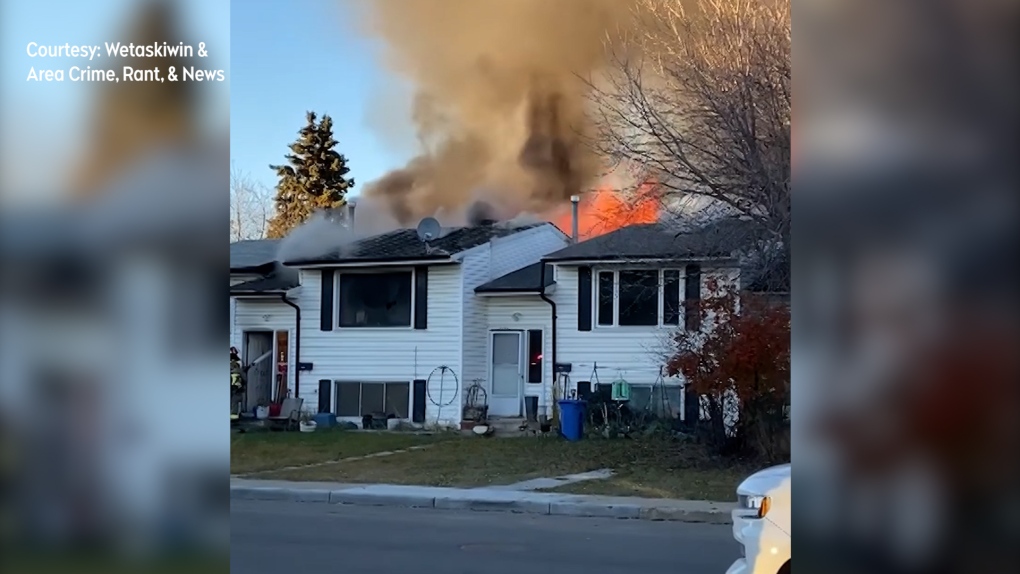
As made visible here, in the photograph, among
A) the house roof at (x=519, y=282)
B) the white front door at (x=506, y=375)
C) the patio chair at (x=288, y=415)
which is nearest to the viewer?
the patio chair at (x=288, y=415)

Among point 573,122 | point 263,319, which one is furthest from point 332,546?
point 263,319

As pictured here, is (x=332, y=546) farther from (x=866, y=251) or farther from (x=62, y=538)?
(x=866, y=251)

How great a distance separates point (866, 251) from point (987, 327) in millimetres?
237

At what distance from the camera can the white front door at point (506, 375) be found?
80.6ft

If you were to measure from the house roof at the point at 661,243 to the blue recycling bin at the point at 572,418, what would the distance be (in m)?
3.17

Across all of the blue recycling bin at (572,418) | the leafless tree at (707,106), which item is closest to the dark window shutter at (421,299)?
the blue recycling bin at (572,418)

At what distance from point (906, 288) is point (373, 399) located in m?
23.8

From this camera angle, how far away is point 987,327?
1.85 meters

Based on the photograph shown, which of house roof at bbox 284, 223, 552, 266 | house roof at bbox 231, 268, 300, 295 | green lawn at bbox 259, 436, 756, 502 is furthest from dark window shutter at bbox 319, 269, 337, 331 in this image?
green lawn at bbox 259, 436, 756, 502

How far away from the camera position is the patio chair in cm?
2417

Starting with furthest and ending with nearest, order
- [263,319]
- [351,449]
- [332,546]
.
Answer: [263,319] < [351,449] < [332,546]

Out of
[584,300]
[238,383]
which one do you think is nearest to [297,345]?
[238,383]

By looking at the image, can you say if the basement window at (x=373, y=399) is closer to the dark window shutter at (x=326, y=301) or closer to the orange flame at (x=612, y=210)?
the dark window shutter at (x=326, y=301)

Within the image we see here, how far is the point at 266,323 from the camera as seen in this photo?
26.5 metres
